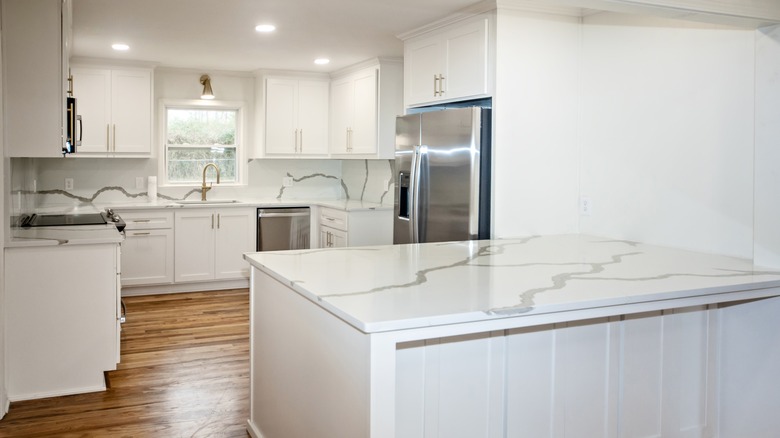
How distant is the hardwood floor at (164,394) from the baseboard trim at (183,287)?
92 cm

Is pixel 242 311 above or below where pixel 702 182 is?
below

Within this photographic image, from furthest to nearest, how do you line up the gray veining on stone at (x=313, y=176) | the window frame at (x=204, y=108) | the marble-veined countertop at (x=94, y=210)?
1. the gray veining on stone at (x=313, y=176)
2. the window frame at (x=204, y=108)
3. the marble-veined countertop at (x=94, y=210)

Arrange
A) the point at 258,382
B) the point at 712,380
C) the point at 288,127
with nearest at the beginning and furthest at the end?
the point at 712,380, the point at 258,382, the point at 288,127

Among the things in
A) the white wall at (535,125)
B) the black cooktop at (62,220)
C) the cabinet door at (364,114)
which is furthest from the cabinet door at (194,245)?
the white wall at (535,125)

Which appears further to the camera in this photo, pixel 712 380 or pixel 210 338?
pixel 210 338

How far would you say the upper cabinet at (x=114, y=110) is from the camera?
5730 mm

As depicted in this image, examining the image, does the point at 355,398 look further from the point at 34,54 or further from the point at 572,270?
the point at 34,54

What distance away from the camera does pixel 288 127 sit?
20.9 ft

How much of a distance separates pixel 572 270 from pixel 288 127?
4338 millimetres

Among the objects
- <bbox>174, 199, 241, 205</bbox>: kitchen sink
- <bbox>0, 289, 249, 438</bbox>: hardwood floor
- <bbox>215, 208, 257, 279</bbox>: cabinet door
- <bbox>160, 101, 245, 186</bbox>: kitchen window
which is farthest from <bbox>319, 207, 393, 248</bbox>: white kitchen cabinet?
<bbox>160, 101, 245, 186</bbox>: kitchen window

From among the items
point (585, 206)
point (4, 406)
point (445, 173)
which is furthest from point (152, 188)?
point (585, 206)

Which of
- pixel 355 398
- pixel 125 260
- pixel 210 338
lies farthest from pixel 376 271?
pixel 125 260

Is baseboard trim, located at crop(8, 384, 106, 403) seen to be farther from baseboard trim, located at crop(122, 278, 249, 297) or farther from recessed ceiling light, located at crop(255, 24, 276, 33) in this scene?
baseboard trim, located at crop(122, 278, 249, 297)

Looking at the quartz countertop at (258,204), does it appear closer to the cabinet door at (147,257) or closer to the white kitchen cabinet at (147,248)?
the white kitchen cabinet at (147,248)
